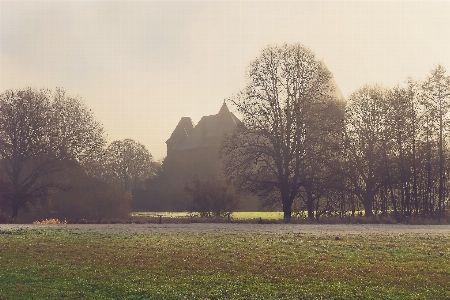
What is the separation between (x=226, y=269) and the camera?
47.0 ft

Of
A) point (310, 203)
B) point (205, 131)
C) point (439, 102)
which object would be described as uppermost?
point (205, 131)

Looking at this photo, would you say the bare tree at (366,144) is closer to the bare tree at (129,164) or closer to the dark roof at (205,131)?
the bare tree at (129,164)

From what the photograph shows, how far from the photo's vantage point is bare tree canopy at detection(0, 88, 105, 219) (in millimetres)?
50375

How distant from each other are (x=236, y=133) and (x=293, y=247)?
24915 mm

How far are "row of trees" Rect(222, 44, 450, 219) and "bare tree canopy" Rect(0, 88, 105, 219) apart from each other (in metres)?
19.3

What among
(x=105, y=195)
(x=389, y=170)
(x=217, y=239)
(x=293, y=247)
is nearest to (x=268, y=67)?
(x=389, y=170)

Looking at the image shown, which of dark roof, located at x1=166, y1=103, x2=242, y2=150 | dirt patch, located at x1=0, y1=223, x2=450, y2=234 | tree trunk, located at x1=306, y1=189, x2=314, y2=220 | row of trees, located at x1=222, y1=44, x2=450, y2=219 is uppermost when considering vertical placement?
dark roof, located at x1=166, y1=103, x2=242, y2=150

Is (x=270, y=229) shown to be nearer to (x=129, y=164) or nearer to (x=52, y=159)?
(x=52, y=159)

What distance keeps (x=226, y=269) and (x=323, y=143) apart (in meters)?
29.6

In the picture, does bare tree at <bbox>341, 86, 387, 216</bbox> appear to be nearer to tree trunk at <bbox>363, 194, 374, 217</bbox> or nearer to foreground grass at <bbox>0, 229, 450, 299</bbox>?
tree trunk at <bbox>363, 194, 374, 217</bbox>

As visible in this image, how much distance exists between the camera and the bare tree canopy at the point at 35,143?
165 feet

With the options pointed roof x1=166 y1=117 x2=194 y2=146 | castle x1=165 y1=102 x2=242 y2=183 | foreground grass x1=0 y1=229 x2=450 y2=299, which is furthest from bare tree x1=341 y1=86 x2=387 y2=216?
pointed roof x1=166 y1=117 x2=194 y2=146

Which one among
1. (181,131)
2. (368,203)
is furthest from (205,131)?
(368,203)

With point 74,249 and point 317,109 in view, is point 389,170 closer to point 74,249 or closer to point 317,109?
point 317,109
